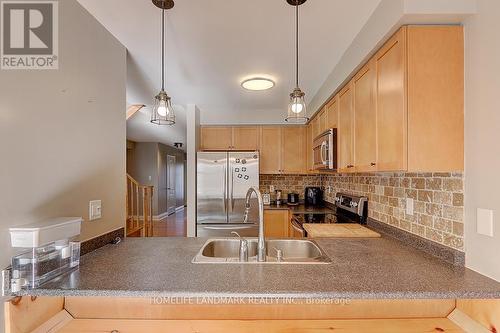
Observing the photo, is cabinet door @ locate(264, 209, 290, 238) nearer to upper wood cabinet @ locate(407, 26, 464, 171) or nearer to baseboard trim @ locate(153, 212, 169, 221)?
upper wood cabinet @ locate(407, 26, 464, 171)

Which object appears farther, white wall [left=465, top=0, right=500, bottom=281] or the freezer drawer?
the freezer drawer

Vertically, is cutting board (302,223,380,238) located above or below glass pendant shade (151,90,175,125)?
below

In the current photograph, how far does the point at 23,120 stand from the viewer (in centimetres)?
114

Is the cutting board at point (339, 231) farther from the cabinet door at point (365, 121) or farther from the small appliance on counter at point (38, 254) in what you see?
the small appliance on counter at point (38, 254)

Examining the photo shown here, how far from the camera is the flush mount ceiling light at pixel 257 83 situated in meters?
2.71

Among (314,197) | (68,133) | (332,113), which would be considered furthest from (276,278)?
(314,197)

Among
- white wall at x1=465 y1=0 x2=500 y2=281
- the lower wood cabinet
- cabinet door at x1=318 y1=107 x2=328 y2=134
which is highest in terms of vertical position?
cabinet door at x1=318 y1=107 x2=328 y2=134

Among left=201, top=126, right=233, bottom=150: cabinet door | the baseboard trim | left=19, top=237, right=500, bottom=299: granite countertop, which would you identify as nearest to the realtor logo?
left=19, top=237, right=500, bottom=299: granite countertop

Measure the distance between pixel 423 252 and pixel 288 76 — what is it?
6.44 ft

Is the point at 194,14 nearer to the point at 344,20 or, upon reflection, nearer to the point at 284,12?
the point at 284,12

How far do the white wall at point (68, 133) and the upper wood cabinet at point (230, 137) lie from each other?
225cm

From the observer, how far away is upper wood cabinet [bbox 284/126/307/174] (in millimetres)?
4191

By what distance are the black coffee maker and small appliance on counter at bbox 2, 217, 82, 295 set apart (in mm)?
3435

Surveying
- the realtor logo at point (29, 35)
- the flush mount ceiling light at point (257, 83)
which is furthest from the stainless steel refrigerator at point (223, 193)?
the realtor logo at point (29, 35)
